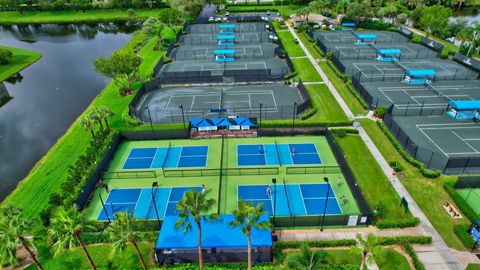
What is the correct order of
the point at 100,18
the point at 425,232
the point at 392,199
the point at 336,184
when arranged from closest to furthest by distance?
the point at 425,232
the point at 392,199
the point at 336,184
the point at 100,18

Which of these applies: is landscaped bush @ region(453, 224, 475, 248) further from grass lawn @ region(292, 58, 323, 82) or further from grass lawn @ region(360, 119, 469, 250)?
grass lawn @ region(292, 58, 323, 82)

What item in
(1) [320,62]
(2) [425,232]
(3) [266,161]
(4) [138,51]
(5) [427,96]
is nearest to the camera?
(2) [425,232]

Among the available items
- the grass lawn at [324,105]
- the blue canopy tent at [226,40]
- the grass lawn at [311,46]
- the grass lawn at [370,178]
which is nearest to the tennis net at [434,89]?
→ the grass lawn at [324,105]

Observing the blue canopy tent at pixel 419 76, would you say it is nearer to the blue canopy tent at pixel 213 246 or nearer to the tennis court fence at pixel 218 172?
the tennis court fence at pixel 218 172

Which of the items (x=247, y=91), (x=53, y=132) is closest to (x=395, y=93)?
(x=247, y=91)

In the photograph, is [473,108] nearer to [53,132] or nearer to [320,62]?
[320,62]

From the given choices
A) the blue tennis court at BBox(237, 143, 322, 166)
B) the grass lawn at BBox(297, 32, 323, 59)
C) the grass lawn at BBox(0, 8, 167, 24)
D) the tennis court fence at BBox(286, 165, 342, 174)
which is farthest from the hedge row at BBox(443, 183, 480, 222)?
the grass lawn at BBox(0, 8, 167, 24)
